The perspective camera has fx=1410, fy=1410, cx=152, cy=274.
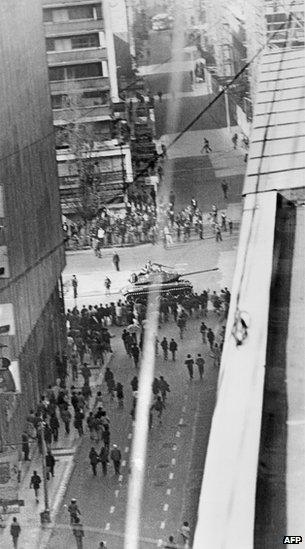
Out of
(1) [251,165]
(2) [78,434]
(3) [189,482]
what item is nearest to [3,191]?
(2) [78,434]

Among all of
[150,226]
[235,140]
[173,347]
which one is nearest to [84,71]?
[235,140]

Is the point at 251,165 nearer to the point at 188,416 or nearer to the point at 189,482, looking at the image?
the point at 189,482

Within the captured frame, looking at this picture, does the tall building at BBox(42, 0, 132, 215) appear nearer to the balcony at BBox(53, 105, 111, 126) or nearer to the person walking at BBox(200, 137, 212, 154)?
the balcony at BBox(53, 105, 111, 126)

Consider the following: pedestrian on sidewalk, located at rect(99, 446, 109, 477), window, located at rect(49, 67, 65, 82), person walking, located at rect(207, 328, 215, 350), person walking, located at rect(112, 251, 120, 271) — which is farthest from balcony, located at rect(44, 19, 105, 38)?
pedestrian on sidewalk, located at rect(99, 446, 109, 477)

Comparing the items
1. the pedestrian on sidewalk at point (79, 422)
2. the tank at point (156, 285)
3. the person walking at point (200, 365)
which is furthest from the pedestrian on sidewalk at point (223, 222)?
the pedestrian on sidewalk at point (79, 422)

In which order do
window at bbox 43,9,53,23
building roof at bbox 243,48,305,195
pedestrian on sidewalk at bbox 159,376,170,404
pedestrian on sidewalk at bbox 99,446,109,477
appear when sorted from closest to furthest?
building roof at bbox 243,48,305,195, pedestrian on sidewalk at bbox 99,446,109,477, pedestrian on sidewalk at bbox 159,376,170,404, window at bbox 43,9,53,23

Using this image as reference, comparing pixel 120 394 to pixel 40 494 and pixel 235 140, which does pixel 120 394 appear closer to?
pixel 40 494

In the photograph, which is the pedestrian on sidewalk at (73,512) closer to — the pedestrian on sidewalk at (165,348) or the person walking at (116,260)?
the pedestrian on sidewalk at (165,348)
